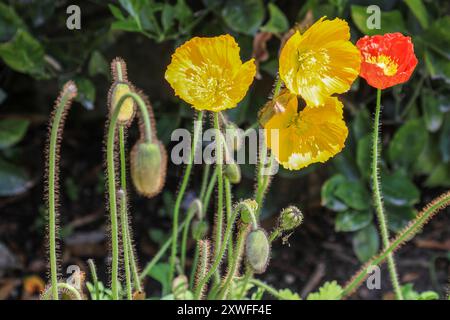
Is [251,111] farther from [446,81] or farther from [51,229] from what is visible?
[51,229]

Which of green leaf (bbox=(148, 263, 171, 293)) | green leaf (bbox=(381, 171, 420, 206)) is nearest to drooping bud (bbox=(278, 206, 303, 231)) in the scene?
green leaf (bbox=(148, 263, 171, 293))

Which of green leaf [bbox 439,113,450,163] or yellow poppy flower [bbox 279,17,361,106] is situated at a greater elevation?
yellow poppy flower [bbox 279,17,361,106]

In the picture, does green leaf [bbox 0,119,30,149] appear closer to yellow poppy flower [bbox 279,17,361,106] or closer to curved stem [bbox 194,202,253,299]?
curved stem [bbox 194,202,253,299]

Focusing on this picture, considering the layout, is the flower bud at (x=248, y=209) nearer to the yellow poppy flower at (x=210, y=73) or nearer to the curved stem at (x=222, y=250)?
the curved stem at (x=222, y=250)

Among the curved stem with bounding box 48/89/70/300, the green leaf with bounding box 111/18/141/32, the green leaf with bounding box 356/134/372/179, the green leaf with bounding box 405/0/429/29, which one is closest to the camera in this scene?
the curved stem with bounding box 48/89/70/300

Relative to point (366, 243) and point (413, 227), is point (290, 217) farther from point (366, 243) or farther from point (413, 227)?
point (366, 243)

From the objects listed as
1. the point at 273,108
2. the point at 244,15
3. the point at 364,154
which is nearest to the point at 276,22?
the point at 244,15
